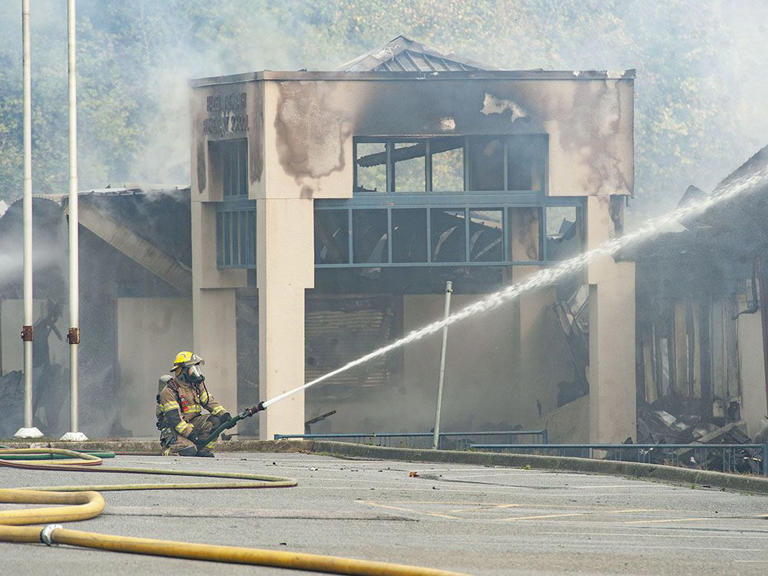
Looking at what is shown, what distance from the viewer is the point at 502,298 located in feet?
105

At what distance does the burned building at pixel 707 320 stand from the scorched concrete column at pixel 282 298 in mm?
6234

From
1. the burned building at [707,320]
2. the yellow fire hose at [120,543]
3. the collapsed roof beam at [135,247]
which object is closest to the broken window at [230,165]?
the collapsed roof beam at [135,247]

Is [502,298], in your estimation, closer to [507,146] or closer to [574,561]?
[507,146]

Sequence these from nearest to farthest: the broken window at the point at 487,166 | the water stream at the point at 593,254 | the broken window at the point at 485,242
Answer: the water stream at the point at 593,254 < the broken window at the point at 487,166 < the broken window at the point at 485,242

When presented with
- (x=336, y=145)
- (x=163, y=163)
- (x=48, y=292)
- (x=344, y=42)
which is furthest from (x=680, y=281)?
(x=344, y=42)

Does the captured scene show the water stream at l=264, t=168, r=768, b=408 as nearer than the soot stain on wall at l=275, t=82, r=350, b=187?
Yes

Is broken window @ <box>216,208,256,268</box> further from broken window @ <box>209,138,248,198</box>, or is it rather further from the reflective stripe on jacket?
the reflective stripe on jacket

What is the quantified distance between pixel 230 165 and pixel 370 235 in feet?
10.2

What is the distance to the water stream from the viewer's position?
76.1ft

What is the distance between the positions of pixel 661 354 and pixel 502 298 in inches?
191

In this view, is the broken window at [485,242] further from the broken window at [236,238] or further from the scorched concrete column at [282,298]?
the broken window at [236,238]

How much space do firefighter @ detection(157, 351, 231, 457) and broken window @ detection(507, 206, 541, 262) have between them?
548 inches

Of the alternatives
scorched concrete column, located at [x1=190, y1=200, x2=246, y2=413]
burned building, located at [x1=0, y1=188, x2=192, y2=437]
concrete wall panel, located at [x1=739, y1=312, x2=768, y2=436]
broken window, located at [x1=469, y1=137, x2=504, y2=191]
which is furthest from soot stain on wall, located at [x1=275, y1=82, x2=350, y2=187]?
concrete wall panel, located at [x1=739, y1=312, x2=768, y2=436]

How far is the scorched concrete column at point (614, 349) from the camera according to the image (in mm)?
27625
